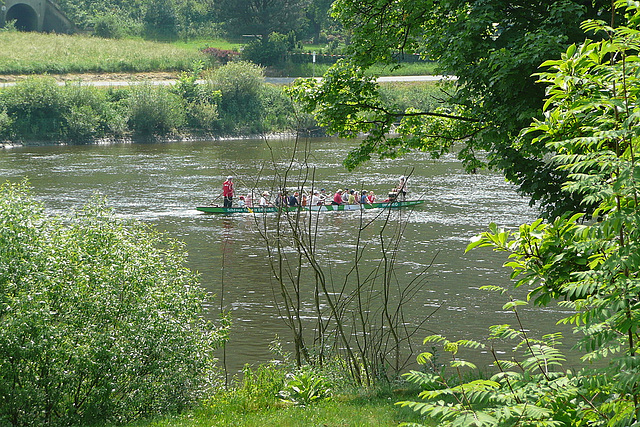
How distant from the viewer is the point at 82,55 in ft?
214

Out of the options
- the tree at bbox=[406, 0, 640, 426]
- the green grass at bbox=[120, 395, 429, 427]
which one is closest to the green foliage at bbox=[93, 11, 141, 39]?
the green grass at bbox=[120, 395, 429, 427]

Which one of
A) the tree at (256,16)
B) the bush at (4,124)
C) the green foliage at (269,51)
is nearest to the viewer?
the bush at (4,124)

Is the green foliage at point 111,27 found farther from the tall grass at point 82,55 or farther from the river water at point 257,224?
the river water at point 257,224

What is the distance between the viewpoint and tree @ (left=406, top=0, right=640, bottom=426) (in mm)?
3721

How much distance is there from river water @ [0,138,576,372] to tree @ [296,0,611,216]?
4.59ft

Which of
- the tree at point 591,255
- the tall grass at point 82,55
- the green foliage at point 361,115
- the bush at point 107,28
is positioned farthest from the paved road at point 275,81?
the tree at point 591,255

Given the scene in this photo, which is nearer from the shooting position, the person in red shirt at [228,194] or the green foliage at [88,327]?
the green foliage at [88,327]

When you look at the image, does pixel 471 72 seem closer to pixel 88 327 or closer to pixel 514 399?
pixel 88 327

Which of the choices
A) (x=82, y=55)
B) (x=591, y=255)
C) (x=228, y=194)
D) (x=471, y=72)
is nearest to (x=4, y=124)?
(x=82, y=55)

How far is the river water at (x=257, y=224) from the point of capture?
16531 mm

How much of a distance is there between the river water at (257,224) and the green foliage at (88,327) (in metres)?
0.96

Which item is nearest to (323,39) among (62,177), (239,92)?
(239,92)

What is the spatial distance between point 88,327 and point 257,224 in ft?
8.61

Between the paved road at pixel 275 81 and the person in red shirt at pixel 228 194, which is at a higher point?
the paved road at pixel 275 81
